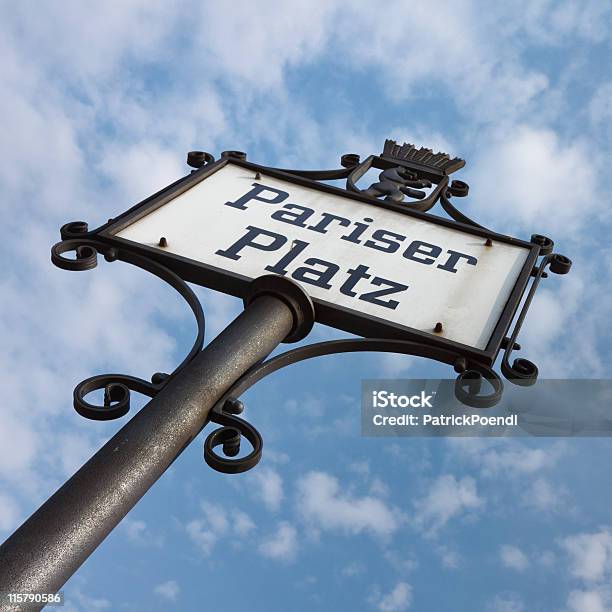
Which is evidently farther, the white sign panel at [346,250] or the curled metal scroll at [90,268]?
the white sign panel at [346,250]

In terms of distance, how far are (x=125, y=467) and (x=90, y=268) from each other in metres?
1.82

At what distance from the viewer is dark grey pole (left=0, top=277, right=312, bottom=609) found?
9.64 feet

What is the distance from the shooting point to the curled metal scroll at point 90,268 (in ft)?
12.5

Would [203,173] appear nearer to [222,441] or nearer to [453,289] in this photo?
[453,289]

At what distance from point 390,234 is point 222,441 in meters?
2.34

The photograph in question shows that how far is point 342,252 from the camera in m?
5.26

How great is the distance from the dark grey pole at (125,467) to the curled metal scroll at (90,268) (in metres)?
0.12

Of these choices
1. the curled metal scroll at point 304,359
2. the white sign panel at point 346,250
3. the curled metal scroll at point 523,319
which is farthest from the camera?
the white sign panel at point 346,250

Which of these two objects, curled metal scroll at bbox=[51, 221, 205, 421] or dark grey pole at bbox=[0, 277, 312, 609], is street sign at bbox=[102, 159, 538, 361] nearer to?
curled metal scroll at bbox=[51, 221, 205, 421]

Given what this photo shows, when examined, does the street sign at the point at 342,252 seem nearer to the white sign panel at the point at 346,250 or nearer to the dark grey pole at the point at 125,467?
the white sign panel at the point at 346,250

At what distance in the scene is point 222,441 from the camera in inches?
144

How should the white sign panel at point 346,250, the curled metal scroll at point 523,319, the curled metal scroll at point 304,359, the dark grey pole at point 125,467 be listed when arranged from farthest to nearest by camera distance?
the white sign panel at point 346,250 → the curled metal scroll at point 523,319 → the curled metal scroll at point 304,359 → the dark grey pole at point 125,467

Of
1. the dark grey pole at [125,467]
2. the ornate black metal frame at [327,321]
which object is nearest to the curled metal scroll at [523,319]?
the ornate black metal frame at [327,321]

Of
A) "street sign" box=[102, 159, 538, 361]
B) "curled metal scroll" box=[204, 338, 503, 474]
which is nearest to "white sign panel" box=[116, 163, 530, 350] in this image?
"street sign" box=[102, 159, 538, 361]
